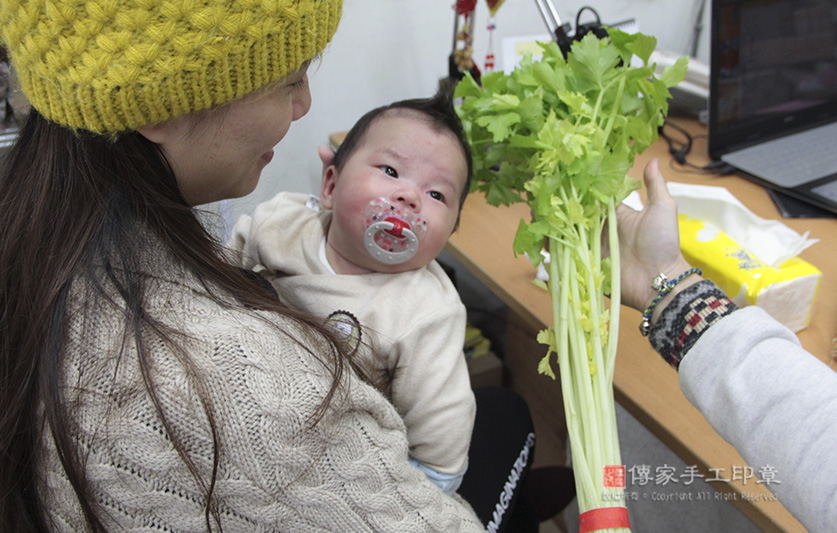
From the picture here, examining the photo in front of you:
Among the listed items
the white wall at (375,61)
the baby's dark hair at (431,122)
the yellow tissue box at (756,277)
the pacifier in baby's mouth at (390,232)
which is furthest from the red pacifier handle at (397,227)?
the white wall at (375,61)

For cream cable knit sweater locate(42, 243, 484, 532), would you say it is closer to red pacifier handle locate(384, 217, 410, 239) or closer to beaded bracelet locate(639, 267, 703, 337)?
red pacifier handle locate(384, 217, 410, 239)

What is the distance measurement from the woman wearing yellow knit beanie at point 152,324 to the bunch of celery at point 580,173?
324mm

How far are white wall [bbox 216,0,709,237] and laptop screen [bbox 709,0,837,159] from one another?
717 millimetres

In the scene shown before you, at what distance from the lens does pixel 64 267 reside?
0.56 metres

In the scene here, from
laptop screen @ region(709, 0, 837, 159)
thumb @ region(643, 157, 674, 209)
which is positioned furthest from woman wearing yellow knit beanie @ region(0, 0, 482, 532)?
laptop screen @ region(709, 0, 837, 159)

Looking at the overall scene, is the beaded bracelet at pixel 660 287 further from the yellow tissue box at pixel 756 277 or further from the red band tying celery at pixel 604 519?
the red band tying celery at pixel 604 519

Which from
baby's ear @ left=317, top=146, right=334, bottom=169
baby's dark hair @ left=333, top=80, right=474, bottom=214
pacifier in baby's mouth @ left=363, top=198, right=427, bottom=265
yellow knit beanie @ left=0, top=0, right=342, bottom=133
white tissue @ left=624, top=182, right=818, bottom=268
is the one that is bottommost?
white tissue @ left=624, top=182, right=818, bottom=268

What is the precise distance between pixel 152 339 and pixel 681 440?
757 mm

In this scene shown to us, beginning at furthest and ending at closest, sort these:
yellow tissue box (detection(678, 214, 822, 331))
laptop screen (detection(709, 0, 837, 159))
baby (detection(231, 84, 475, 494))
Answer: laptop screen (detection(709, 0, 837, 159)) → yellow tissue box (detection(678, 214, 822, 331)) → baby (detection(231, 84, 475, 494))

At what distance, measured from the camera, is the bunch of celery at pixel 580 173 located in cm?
84

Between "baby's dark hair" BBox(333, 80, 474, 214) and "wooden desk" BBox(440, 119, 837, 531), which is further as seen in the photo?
"baby's dark hair" BBox(333, 80, 474, 214)

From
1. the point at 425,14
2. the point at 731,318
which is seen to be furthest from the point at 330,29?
the point at 425,14

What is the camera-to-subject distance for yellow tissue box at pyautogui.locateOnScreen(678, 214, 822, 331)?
100 centimetres

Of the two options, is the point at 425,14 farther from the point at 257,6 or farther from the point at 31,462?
the point at 31,462
